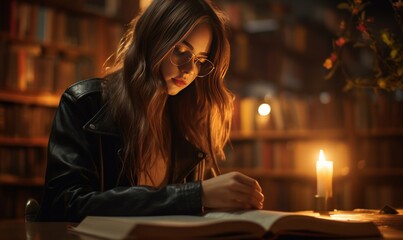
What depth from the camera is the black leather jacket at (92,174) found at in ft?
4.15

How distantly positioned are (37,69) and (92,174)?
2.60m

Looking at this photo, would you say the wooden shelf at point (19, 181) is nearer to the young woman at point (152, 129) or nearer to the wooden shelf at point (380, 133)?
the young woman at point (152, 129)

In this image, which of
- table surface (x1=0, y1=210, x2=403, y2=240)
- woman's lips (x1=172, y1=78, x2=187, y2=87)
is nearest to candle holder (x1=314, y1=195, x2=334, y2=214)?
table surface (x1=0, y1=210, x2=403, y2=240)

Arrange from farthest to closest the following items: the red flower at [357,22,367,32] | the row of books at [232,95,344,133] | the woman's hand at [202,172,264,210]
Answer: the row of books at [232,95,344,133]
the red flower at [357,22,367,32]
the woman's hand at [202,172,264,210]

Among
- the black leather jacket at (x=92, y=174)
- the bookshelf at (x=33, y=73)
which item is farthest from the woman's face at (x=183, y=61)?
the bookshelf at (x=33, y=73)

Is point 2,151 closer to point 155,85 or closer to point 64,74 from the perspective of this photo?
point 64,74

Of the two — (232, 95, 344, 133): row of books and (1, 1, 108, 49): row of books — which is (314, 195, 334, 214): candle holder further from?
(232, 95, 344, 133): row of books

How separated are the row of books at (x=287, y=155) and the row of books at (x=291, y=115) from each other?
14 centimetres

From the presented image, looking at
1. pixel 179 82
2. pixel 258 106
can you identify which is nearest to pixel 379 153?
pixel 258 106

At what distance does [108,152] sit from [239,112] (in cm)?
359

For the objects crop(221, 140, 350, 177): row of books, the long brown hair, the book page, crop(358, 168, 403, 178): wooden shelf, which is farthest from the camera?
crop(221, 140, 350, 177): row of books

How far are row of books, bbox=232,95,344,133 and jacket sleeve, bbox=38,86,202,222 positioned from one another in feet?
10.7

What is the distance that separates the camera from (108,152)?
1.57 meters

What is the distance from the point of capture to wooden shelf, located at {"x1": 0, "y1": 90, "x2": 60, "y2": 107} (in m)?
3.72
